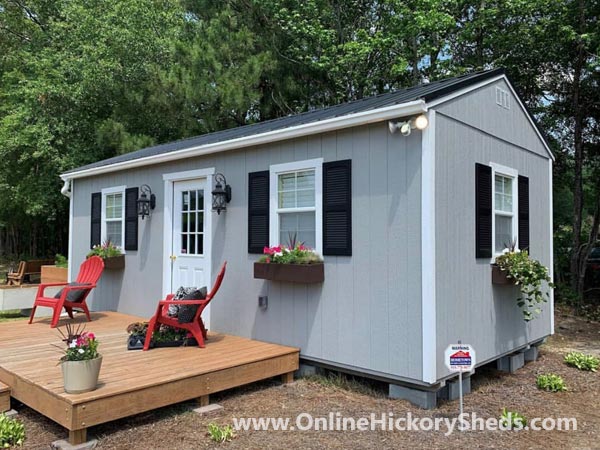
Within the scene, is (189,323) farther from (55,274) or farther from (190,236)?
(55,274)

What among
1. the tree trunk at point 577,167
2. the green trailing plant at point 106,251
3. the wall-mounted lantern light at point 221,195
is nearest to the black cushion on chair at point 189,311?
the wall-mounted lantern light at point 221,195

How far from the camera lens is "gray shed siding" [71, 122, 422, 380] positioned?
159 inches

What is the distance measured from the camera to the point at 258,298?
17.1 feet

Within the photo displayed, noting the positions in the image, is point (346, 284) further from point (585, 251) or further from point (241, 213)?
point (585, 251)

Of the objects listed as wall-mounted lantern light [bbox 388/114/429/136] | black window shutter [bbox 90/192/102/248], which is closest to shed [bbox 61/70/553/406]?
wall-mounted lantern light [bbox 388/114/429/136]

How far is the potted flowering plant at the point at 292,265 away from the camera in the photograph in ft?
14.7

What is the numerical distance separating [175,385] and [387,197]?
7.50 feet

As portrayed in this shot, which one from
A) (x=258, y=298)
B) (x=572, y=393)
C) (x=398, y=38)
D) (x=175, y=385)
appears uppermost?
(x=398, y=38)

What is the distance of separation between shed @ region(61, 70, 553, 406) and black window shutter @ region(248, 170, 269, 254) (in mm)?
16

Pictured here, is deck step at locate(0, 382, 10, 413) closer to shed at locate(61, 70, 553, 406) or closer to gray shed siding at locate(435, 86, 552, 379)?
shed at locate(61, 70, 553, 406)

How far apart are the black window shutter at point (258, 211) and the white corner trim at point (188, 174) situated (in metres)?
0.74

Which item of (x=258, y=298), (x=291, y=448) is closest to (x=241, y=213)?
(x=258, y=298)

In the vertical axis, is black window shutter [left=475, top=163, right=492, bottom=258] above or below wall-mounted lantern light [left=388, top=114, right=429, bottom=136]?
below

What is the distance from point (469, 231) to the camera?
14.7 feet
